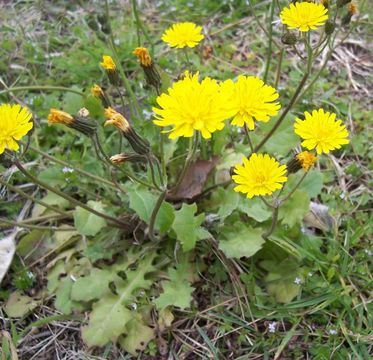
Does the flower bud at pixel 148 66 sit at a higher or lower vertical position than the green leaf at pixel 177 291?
higher

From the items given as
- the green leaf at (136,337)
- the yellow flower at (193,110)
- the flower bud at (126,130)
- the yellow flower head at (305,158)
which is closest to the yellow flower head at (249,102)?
the yellow flower at (193,110)

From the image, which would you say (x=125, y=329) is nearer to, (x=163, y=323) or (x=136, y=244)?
(x=163, y=323)

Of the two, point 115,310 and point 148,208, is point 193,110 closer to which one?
point 148,208

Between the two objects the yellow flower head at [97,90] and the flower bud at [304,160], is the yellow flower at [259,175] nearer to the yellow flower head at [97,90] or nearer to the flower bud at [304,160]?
the flower bud at [304,160]

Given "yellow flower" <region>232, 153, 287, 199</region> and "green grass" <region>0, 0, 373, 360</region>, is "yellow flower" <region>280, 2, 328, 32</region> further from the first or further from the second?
"green grass" <region>0, 0, 373, 360</region>

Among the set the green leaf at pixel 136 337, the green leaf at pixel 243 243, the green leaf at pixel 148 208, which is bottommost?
the green leaf at pixel 136 337

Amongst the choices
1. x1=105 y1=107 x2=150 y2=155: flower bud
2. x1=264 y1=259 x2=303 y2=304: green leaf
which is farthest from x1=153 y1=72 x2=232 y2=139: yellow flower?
x1=264 y1=259 x2=303 y2=304: green leaf
